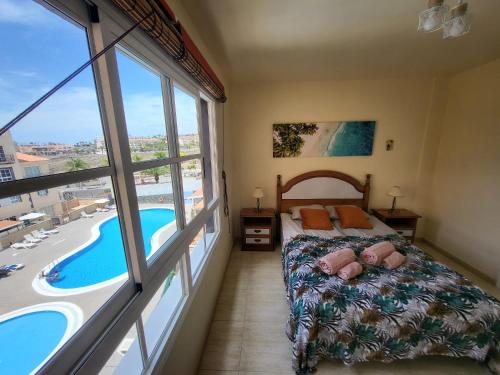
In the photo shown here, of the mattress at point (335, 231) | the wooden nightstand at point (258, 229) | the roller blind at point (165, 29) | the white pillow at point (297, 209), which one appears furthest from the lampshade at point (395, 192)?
the roller blind at point (165, 29)

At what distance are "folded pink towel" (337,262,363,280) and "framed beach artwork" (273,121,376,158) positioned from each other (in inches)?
70.5

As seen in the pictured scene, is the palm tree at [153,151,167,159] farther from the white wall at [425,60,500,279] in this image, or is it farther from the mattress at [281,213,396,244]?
the white wall at [425,60,500,279]

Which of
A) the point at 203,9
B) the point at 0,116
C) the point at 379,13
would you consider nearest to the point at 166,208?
the point at 0,116

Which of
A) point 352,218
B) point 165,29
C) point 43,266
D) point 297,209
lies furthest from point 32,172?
point 352,218

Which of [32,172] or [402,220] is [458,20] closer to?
[32,172]

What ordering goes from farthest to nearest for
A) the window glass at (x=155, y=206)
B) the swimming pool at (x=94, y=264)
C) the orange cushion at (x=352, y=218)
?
the orange cushion at (x=352, y=218) → the window glass at (x=155, y=206) → the swimming pool at (x=94, y=264)

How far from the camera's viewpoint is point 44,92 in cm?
54

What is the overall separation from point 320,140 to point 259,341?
260 centimetres

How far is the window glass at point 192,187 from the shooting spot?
1.48 metres

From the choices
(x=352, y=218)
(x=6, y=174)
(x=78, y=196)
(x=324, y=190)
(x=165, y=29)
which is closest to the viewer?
(x=6, y=174)

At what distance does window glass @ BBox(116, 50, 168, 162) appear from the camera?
860 millimetres

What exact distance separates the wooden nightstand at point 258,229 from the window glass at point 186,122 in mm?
1533

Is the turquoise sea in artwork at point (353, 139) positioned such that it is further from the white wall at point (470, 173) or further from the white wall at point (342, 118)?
the white wall at point (470, 173)

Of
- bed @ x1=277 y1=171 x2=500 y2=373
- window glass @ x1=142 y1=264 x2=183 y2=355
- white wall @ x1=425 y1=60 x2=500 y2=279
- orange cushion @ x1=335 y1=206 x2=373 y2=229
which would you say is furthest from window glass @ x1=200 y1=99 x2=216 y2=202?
white wall @ x1=425 y1=60 x2=500 y2=279
